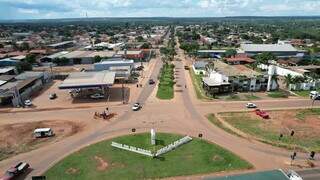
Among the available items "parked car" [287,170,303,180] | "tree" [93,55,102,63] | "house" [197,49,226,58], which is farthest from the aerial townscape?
"house" [197,49,226,58]

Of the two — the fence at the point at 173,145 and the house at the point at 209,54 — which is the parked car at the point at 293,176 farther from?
the house at the point at 209,54

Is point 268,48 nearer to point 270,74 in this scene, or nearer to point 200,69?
point 200,69

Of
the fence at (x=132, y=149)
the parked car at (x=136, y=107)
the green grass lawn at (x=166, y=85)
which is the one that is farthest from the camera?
the green grass lawn at (x=166, y=85)

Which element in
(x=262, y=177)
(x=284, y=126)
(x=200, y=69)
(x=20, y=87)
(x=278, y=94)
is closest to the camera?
(x=262, y=177)

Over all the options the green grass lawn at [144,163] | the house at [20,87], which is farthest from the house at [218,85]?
the house at [20,87]

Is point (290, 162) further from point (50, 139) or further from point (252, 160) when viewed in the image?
point (50, 139)

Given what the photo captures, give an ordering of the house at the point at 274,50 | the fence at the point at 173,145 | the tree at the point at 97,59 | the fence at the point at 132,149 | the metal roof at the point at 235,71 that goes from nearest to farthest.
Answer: the fence at the point at 132,149
the fence at the point at 173,145
the metal roof at the point at 235,71
the tree at the point at 97,59
the house at the point at 274,50

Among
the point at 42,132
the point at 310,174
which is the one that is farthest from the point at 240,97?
the point at 42,132

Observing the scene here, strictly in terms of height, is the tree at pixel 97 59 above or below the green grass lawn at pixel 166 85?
above
